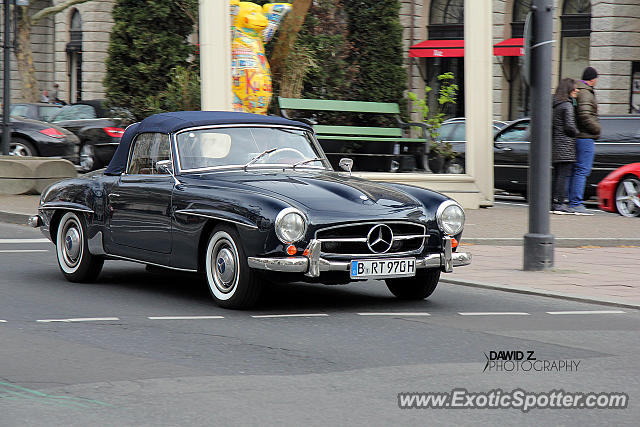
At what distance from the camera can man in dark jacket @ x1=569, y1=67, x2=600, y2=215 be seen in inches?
660

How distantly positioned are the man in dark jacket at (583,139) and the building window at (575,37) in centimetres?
1565

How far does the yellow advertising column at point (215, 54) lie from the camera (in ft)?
55.7

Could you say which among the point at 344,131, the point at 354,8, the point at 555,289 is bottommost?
the point at 555,289

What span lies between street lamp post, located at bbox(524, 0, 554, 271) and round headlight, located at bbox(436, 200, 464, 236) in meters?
2.46

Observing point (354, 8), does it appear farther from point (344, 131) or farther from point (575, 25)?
point (575, 25)

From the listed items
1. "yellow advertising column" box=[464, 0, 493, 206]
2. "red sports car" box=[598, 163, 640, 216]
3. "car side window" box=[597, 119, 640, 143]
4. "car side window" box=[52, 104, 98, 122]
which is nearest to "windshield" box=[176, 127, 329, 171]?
"yellow advertising column" box=[464, 0, 493, 206]

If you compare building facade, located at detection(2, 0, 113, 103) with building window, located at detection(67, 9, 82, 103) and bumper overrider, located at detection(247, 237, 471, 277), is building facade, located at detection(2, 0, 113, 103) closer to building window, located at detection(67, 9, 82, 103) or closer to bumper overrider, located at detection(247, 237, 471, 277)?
building window, located at detection(67, 9, 82, 103)

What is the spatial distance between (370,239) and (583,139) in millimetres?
9494

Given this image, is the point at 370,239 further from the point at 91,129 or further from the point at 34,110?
the point at 34,110

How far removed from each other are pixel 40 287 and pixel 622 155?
39.9ft

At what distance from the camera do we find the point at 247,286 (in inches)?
320

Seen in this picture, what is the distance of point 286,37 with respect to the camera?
18.1 m

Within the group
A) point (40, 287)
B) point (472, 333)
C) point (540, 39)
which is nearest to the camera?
point (472, 333)

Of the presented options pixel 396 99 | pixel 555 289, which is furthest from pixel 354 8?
pixel 555 289
